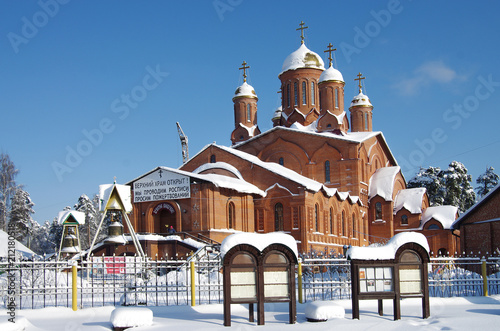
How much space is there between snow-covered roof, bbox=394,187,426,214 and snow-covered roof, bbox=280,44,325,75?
10280 millimetres

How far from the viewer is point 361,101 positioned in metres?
46.0

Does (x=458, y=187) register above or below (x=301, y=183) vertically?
above

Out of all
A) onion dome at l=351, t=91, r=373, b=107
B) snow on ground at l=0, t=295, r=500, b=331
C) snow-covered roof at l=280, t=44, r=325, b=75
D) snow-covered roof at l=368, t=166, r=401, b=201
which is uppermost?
snow-covered roof at l=280, t=44, r=325, b=75

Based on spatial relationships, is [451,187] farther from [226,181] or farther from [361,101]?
[226,181]

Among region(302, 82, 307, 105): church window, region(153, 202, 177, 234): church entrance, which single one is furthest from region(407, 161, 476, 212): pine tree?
region(153, 202, 177, 234): church entrance

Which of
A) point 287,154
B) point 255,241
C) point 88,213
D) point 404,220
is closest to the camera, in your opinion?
point 255,241

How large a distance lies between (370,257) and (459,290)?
542 centimetres

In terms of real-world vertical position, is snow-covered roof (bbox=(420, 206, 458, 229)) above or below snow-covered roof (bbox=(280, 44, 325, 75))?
below

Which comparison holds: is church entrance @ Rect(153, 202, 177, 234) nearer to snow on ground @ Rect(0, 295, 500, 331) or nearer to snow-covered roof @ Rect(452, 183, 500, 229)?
snow-covered roof @ Rect(452, 183, 500, 229)

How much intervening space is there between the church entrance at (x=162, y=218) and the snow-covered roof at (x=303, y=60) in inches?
605

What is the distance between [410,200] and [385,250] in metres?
29.1

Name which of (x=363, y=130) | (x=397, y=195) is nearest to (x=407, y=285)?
(x=397, y=195)

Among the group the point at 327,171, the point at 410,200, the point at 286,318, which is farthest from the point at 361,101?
the point at 286,318

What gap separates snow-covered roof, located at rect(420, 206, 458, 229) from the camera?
1502 inches
